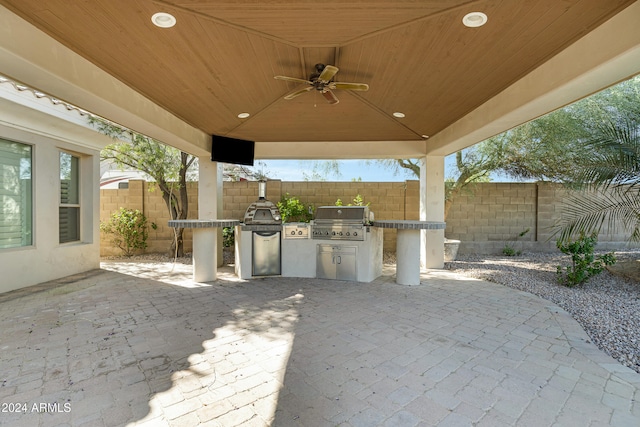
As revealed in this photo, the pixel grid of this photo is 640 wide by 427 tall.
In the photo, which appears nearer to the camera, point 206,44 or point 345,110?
point 206,44

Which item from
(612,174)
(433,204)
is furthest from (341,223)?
(612,174)

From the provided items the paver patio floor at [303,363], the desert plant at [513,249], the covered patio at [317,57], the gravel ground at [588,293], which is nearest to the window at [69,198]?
the covered patio at [317,57]

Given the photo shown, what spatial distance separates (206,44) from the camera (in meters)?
2.83

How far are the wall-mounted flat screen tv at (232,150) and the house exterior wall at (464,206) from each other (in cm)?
132

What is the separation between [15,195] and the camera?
488cm

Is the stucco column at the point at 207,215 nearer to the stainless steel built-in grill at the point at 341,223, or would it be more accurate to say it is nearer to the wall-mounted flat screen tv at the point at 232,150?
the wall-mounted flat screen tv at the point at 232,150

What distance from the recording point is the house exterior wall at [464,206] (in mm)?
7789

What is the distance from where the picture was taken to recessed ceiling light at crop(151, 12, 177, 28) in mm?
2383

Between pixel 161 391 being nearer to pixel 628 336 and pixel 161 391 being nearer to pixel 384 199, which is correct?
pixel 628 336

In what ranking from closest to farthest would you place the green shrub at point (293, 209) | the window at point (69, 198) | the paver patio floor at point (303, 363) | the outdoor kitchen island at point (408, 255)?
the paver patio floor at point (303, 363) → the outdoor kitchen island at point (408, 255) → the window at point (69, 198) → the green shrub at point (293, 209)

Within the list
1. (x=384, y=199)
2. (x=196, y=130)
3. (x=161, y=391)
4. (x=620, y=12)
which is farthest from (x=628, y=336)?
(x=196, y=130)

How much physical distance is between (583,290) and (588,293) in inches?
6.6

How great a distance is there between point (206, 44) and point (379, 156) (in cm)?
447

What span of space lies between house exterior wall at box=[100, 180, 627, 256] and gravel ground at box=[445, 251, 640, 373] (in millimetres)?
594
